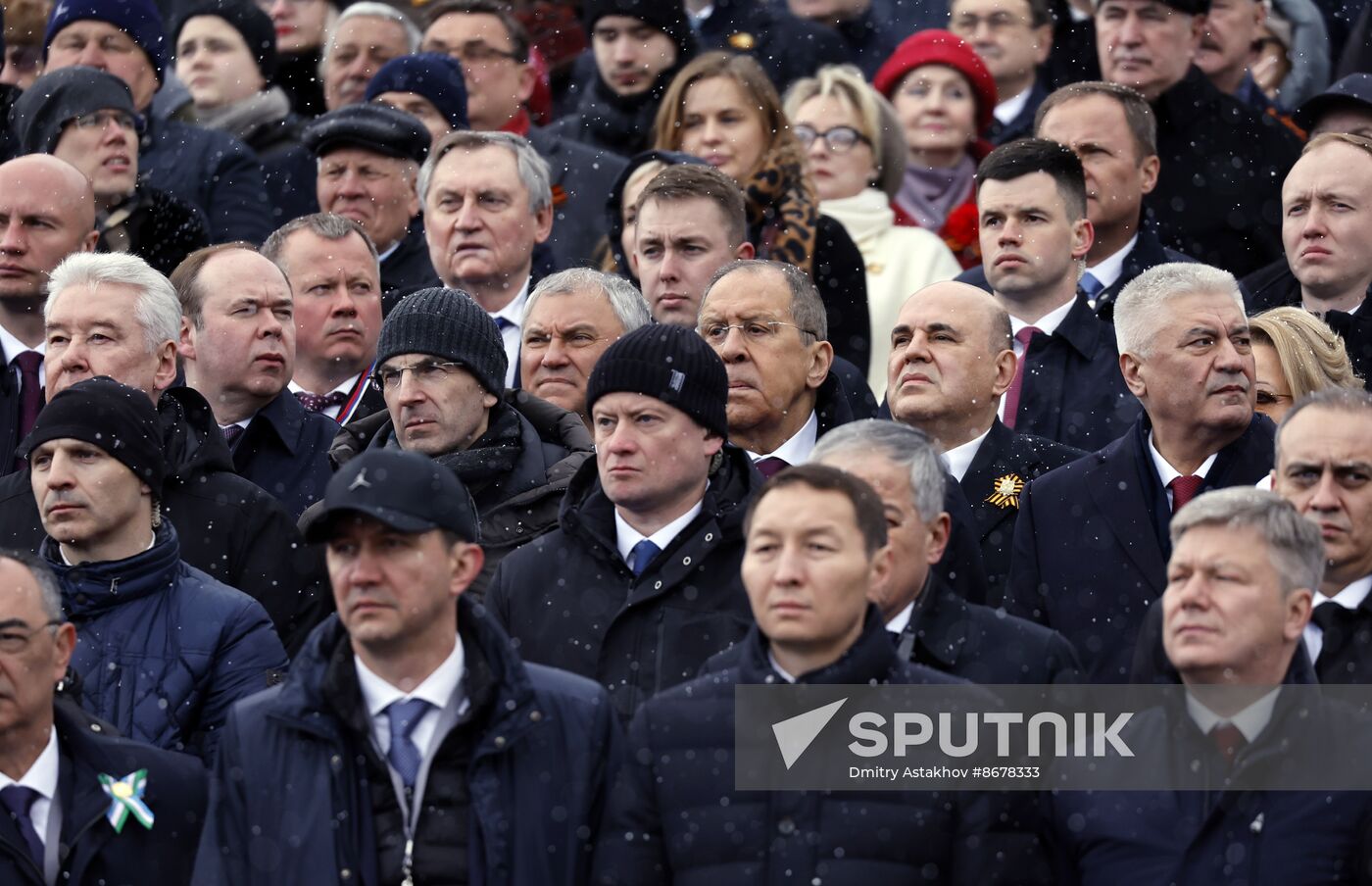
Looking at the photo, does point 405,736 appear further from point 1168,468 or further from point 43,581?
point 1168,468

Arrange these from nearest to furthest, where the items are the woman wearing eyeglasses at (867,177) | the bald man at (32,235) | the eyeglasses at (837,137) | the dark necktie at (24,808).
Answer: the dark necktie at (24,808) → the bald man at (32,235) → the woman wearing eyeglasses at (867,177) → the eyeglasses at (837,137)

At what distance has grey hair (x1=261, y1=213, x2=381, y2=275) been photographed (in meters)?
11.4

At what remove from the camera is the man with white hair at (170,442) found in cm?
930

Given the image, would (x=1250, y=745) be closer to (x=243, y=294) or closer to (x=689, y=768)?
(x=689, y=768)

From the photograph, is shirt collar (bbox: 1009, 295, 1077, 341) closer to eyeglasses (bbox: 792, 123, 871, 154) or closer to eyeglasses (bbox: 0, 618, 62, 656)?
eyeglasses (bbox: 792, 123, 871, 154)

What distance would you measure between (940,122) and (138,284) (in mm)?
4979

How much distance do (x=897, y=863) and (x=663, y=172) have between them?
15.5 feet

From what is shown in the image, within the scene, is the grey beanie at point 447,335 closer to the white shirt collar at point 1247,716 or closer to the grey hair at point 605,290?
the grey hair at point 605,290

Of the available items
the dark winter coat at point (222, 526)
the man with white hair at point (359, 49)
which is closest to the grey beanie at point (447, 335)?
the dark winter coat at point (222, 526)

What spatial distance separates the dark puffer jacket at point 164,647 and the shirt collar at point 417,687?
100 centimetres

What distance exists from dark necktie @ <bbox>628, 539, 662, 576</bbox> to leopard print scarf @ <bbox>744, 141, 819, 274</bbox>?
11.0 ft

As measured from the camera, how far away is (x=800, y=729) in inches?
291

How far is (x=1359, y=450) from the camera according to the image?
829cm

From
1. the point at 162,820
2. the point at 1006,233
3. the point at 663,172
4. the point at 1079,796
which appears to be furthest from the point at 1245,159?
the point at 162,820
